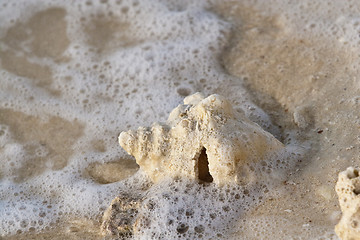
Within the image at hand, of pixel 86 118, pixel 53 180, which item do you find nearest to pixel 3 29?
pixel 86 118

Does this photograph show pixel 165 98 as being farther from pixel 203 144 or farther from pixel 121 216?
pixel 121 216

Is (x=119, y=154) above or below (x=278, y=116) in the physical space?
below

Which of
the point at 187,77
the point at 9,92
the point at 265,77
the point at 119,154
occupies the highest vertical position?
the point at 265,77

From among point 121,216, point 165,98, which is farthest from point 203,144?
point 165,98

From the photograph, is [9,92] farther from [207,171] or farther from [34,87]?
[207,171]

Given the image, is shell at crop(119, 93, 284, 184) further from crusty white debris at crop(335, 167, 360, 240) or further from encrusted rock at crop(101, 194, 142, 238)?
crusty white debris at crop(335, 167, 360, 240)

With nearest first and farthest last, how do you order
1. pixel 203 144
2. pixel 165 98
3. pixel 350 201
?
pixel 350 201 < pixel 203 144 < pixel 165 98
